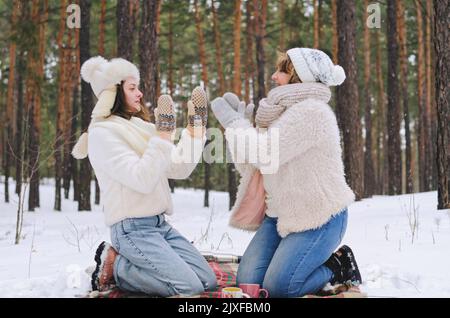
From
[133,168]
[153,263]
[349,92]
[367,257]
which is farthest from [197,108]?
[349,92]

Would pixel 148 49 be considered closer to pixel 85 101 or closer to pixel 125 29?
pixel 125 29

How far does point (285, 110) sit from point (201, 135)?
605mm

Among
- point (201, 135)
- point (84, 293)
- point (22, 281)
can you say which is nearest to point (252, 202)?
point (201, 135)

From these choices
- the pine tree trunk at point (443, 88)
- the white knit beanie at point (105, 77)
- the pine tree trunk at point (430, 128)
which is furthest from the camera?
the pine tree trunk at point (430, 128)

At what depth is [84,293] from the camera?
10.1 ft


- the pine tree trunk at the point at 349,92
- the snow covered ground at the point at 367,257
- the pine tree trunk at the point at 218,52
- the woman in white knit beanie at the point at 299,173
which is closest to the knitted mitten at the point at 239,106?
the woman in white knit beanie at the point at 299,173

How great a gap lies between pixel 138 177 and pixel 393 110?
34.7 ft

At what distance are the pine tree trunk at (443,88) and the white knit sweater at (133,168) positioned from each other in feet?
12.8

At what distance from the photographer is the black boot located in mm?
3193

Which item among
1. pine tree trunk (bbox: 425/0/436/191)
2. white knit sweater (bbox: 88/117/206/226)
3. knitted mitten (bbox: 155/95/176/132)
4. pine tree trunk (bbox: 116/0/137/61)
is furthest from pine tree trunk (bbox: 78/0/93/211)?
pine tree trunk (bbox: 425/0/436/191)

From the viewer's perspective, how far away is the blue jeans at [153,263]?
9.49ft

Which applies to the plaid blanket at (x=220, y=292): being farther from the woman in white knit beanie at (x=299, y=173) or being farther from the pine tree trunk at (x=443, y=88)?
the pine tree trunk at (x=443, y=88)

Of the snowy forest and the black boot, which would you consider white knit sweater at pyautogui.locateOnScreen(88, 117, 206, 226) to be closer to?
the black boot

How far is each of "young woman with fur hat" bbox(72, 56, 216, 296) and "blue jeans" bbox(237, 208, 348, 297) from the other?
36 centimetres
